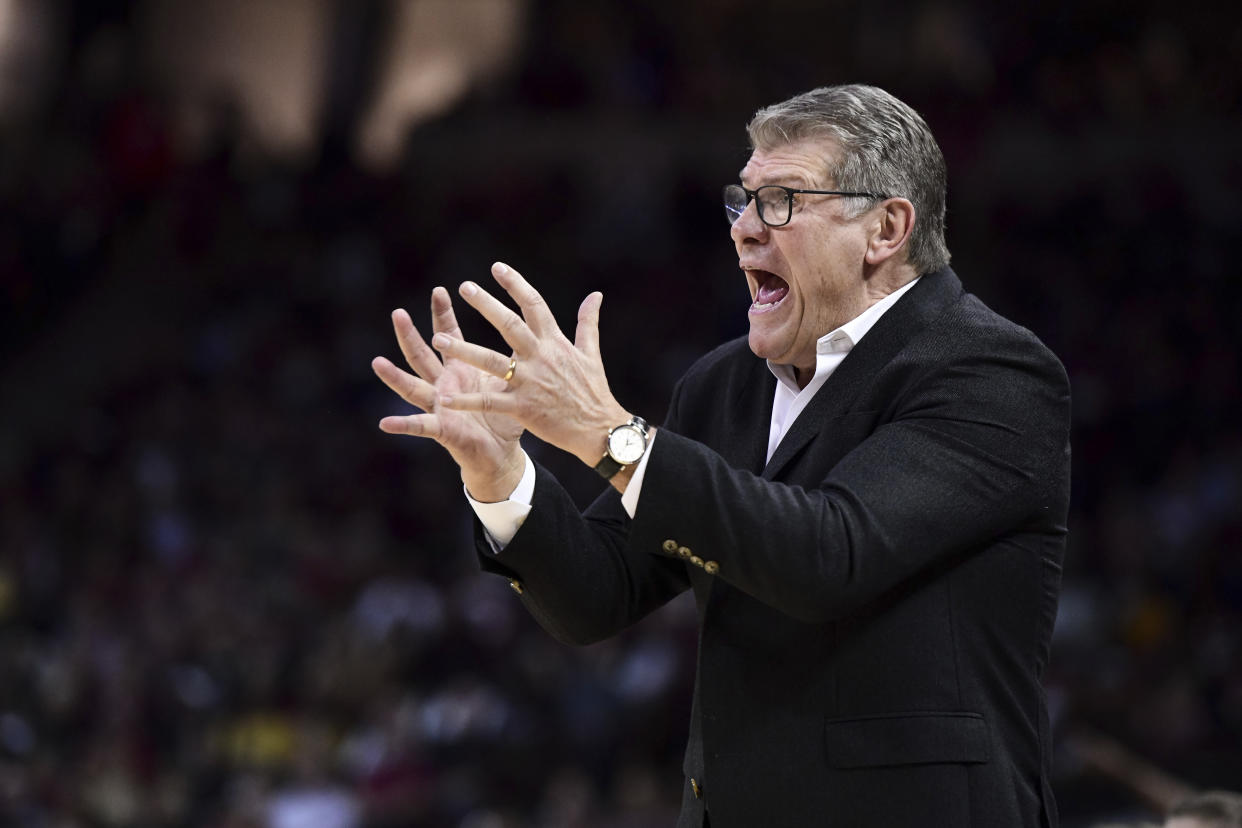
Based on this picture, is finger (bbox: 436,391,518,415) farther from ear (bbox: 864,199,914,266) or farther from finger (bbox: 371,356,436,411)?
ear (bbox: 864,199,914,266)

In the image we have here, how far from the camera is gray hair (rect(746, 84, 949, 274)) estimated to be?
2.25 metres

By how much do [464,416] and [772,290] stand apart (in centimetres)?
51

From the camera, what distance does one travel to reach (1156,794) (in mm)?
5020

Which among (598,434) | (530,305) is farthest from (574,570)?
(530,305)

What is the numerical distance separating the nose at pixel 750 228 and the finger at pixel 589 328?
0.33 metres

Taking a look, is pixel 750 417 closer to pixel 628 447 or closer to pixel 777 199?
pixel 777 199

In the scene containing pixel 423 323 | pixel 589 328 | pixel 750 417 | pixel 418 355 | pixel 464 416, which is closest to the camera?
pixel 589 328

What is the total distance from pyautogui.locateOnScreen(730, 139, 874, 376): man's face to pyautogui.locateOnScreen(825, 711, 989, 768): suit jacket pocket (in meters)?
0.58

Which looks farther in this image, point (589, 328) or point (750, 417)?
point (750, 417)

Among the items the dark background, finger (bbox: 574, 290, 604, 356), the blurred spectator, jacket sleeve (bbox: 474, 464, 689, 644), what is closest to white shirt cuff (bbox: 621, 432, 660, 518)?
finger (bbox: 574, 290, 604, 356)

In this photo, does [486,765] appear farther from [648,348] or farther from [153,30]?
[153,30]

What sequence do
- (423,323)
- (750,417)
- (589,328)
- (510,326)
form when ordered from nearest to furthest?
(510,326), (589,328), (750,417), (423,323)

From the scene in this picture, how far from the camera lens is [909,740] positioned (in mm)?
2023

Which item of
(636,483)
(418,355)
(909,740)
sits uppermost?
(418,355)
